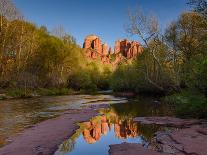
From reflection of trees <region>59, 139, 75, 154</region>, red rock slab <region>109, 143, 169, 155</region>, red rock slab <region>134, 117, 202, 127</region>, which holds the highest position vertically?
red rock slab <region>134, 117, 202, 127</region>

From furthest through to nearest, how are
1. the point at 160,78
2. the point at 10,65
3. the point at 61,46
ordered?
the point at 61,46 → the point at 10,65 → the point at 160,78

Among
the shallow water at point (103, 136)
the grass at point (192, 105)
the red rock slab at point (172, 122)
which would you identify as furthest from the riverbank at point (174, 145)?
the grass at point (192, 105)

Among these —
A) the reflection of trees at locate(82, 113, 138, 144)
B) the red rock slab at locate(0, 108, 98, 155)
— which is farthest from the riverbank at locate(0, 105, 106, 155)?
the reflection of trees at locate(82, 113, 138, 144)

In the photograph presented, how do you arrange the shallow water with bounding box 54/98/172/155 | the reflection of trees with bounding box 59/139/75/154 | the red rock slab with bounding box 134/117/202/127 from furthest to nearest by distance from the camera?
1. the red rock slab with bounding box 134/117/202/127
2. the shallow water with bounding box 54/98/172/155
3. the reflection of trees with bounding box 59/139/75/154

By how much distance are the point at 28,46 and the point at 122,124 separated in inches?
1743

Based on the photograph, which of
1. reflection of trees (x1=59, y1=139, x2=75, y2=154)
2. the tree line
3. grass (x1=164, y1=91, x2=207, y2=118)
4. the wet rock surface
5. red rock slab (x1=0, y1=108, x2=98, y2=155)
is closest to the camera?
the wet rock surface

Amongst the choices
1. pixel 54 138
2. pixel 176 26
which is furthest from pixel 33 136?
pixel 176 26

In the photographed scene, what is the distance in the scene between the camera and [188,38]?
49.5 meters

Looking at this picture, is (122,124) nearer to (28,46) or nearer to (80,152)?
(80,152)

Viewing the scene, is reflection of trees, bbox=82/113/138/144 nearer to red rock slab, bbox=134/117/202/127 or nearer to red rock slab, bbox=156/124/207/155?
red rock slab, bbox=134/117/202/127

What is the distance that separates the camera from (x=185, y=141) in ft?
54.1

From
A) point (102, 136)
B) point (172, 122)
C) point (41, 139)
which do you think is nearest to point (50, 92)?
point (172, 122)

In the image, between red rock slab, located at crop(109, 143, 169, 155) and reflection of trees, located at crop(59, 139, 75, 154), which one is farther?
reflection of trees, located at crop(59, 139, 75, 154)

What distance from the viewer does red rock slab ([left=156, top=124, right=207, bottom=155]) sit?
1449cm
